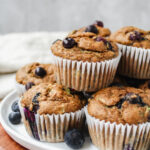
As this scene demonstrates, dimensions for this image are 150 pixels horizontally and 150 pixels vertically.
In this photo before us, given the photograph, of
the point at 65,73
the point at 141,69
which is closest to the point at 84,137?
the point at 65,73

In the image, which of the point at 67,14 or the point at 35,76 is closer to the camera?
the point at 35,76

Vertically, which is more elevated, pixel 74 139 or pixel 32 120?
pixel 32 120

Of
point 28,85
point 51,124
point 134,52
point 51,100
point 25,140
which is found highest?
point 134,52

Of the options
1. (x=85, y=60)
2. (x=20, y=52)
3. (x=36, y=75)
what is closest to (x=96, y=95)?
(x=85, y=60)

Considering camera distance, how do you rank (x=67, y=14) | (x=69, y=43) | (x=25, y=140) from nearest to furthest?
(x=25, y=140) < (x=69, y=43) < (x=67, y=14)

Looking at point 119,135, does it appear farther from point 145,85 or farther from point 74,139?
point 145,85

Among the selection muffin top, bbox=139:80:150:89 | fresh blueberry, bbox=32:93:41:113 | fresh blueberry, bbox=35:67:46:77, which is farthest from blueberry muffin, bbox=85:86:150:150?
fresh blueberry, bbox=35:67:46:77

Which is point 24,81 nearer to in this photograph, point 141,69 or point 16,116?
point 16,116
